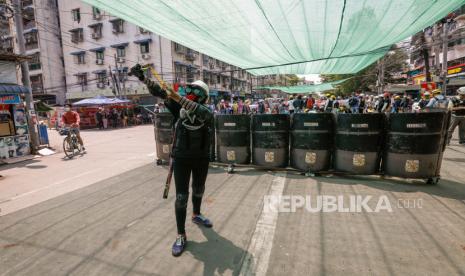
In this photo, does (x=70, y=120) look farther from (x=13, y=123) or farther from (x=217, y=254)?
(x=217, y=254)

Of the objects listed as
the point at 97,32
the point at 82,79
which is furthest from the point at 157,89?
the point at 82,79

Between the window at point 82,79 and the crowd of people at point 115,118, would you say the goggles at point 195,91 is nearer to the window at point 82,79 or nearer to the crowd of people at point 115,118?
the crowd of people at point 115,118

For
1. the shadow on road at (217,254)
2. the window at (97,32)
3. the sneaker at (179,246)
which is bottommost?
the shadow on road at (217,254)

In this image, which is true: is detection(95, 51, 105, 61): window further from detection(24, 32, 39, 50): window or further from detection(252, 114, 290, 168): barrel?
detection(252, 114, 290, 168): barrel

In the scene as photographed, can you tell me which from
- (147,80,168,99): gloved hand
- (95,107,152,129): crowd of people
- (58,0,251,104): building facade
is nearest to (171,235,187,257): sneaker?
(147,80,168,99): gloved hand

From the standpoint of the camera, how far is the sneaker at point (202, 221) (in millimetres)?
3367

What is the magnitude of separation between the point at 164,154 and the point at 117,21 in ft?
110

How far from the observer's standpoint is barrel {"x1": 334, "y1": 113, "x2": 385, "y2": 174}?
497 centimetres

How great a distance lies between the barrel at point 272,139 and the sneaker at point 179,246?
342cm

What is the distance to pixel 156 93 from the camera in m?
2.71

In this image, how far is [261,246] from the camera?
9.39 ft

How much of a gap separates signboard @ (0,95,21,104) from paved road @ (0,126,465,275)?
7.01 metres

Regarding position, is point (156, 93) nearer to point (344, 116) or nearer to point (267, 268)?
point (267, 268)

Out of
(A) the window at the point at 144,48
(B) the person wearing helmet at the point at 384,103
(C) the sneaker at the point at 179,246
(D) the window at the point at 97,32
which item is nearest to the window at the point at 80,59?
(D) the window at the point at 97,32
